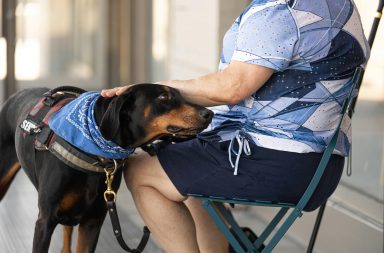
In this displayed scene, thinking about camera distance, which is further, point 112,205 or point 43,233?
point 43,233

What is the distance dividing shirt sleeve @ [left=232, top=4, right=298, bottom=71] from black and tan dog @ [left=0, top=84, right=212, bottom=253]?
279 mm

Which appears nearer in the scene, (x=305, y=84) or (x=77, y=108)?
(x=305, y=84)

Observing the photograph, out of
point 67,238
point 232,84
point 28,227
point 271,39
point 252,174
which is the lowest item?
point 28,227

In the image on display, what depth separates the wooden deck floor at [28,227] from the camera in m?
4.98

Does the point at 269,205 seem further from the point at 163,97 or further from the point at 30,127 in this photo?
the point at 30,127

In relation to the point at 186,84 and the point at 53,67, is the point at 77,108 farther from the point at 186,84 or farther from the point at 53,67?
the point at 53,67

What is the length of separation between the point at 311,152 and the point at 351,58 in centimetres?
36

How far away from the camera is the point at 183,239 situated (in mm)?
3365

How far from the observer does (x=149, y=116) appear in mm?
3281

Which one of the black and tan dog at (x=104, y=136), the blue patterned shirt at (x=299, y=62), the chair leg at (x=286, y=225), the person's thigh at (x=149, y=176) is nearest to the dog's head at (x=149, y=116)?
the black and tan dog at (x=104, y=136)

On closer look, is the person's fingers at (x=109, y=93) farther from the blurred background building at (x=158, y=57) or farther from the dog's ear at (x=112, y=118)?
the blurred background building at (x=158, y=57)

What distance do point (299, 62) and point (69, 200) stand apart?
1085 mm

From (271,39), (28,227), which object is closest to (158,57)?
(28,227)

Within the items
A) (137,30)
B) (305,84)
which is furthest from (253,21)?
(137,30)
